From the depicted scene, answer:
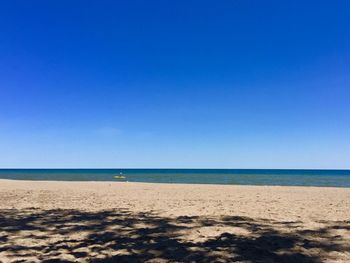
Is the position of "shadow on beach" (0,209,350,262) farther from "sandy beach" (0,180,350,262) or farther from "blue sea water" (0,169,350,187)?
"blue sea water" (0,169,350,187)

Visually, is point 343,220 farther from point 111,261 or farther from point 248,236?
point 111,261

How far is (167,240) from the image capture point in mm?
6773

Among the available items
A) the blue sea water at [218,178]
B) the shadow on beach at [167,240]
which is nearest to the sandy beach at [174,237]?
the shadow on beach at [167,240]

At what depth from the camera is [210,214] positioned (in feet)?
A: 34.5

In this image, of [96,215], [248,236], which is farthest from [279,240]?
[96,215]

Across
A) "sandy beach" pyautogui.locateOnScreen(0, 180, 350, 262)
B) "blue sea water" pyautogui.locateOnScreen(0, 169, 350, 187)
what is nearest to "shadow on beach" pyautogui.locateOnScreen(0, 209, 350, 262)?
"sandy beach" pyautogui.locateOnScreen(0, 180, 350, 262)

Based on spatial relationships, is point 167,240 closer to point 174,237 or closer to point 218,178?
point 174,237

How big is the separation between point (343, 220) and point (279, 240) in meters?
3.89

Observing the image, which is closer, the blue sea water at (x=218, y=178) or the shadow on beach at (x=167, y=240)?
the shadow on beach at (x=167, y=240)

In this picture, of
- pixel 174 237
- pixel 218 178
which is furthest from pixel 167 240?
pixel 218 178

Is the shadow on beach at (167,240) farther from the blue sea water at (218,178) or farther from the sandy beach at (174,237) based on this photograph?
the blue sea water at (218,178)

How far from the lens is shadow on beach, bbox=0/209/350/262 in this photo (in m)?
5.63

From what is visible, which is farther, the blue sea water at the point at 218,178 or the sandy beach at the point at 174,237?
the blue sea water at the point at 218,178

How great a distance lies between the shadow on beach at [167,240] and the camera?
5.63 meters
